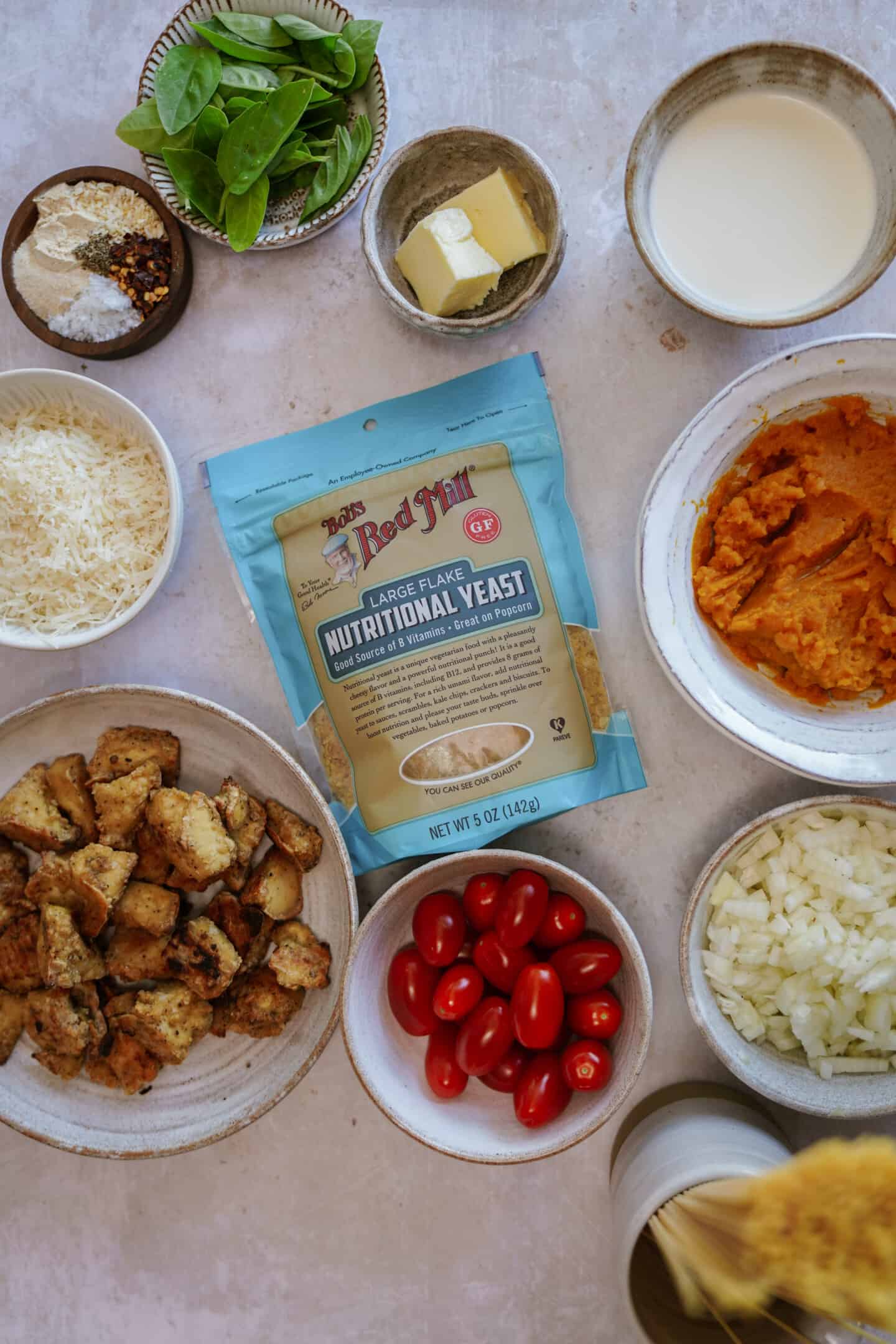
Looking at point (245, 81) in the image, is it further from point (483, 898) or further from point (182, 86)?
point (483, 898)

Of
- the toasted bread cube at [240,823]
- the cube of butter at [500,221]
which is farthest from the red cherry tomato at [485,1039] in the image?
the cube of butter at [500,221]

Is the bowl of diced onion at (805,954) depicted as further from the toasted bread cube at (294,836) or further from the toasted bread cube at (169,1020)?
the toasted bread cube at (169,1020)

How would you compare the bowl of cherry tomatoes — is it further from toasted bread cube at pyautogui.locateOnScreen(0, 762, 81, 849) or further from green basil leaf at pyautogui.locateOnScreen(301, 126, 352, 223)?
green basil leaf at pyautogui.locateOnScreen(301, 126, 352, 223)

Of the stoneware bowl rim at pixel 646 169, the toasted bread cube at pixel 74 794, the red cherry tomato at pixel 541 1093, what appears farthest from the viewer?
the toasted bread cube at pixel 74 794

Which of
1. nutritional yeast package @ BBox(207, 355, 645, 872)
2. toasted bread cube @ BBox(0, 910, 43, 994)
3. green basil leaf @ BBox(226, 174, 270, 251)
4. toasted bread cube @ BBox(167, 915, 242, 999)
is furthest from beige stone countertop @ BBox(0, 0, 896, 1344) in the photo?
toasted bread cube @ BBox(0, 910, 43, 994)

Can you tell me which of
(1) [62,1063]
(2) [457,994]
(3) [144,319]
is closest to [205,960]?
(1) [62,1063]

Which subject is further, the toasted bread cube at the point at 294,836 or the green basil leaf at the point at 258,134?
the toasted bread cube at the point at 294,836
